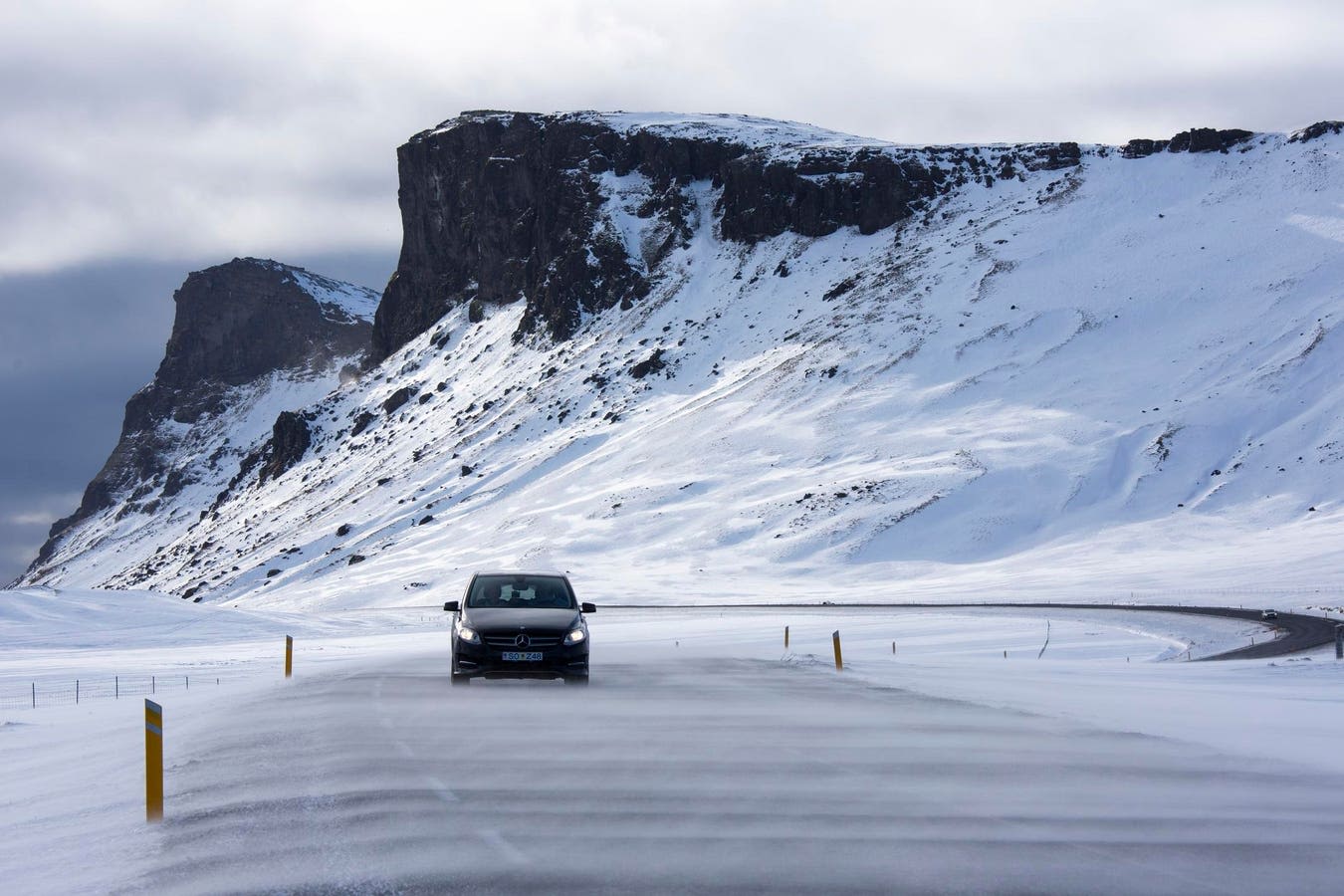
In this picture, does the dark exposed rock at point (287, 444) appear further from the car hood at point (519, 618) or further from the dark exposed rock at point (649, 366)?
the car hood at point (519, 618)

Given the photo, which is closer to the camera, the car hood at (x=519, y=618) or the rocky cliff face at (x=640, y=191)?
the car hood at (x=519, y=618)

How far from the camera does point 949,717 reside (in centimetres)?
1402

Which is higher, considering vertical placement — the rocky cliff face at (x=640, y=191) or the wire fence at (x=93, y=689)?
the rocky cliff face at (x=640, y=191)

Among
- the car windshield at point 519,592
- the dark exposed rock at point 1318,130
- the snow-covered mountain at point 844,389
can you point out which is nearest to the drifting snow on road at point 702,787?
the car windshield at point 519,592

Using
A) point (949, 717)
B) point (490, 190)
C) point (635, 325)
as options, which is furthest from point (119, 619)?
point (490, 190)

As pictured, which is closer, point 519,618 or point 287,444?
point 519,618

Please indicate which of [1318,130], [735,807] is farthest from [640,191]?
[735,807]

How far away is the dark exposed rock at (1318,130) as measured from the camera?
129500 millimetres

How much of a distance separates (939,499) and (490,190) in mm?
118483

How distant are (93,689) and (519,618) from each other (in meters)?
14.8

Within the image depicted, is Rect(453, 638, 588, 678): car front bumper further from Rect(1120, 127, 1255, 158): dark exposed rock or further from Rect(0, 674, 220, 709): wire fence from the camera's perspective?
Rect(1120, 127, 1255, 158): dark exposed rock

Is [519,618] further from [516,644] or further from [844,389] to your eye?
[844,389]

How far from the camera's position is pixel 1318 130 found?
130 metres

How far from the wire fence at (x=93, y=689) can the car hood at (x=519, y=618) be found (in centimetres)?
823
